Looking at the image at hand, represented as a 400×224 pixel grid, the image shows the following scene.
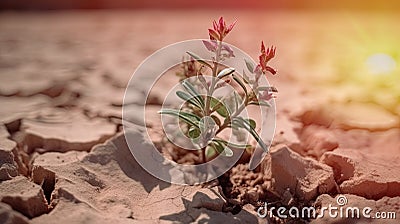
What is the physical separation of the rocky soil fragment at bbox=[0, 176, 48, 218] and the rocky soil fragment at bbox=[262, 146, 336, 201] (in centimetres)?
84

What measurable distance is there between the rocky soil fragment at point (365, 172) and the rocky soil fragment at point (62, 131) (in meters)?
1.00

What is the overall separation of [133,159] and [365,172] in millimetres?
912

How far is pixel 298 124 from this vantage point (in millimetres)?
2270

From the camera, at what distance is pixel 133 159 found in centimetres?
190

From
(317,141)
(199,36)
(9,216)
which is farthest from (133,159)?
(199,36)

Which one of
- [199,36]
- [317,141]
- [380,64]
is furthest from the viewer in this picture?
[199,36]

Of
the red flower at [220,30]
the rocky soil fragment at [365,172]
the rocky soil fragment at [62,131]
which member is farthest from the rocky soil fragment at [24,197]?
the rocky soil fragment at [365,172]

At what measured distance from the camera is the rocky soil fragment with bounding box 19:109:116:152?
2.04m

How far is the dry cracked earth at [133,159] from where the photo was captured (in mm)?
1599

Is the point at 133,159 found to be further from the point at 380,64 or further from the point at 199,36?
the point at 199,36

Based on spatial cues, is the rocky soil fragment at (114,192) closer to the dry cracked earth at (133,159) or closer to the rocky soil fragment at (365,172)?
the dry cracked earth at (133,159)

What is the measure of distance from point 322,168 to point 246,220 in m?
0.41

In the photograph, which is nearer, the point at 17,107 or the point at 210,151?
the point at 210,151

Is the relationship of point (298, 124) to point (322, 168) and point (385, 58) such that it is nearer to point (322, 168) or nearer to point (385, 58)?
point (322, 168)
